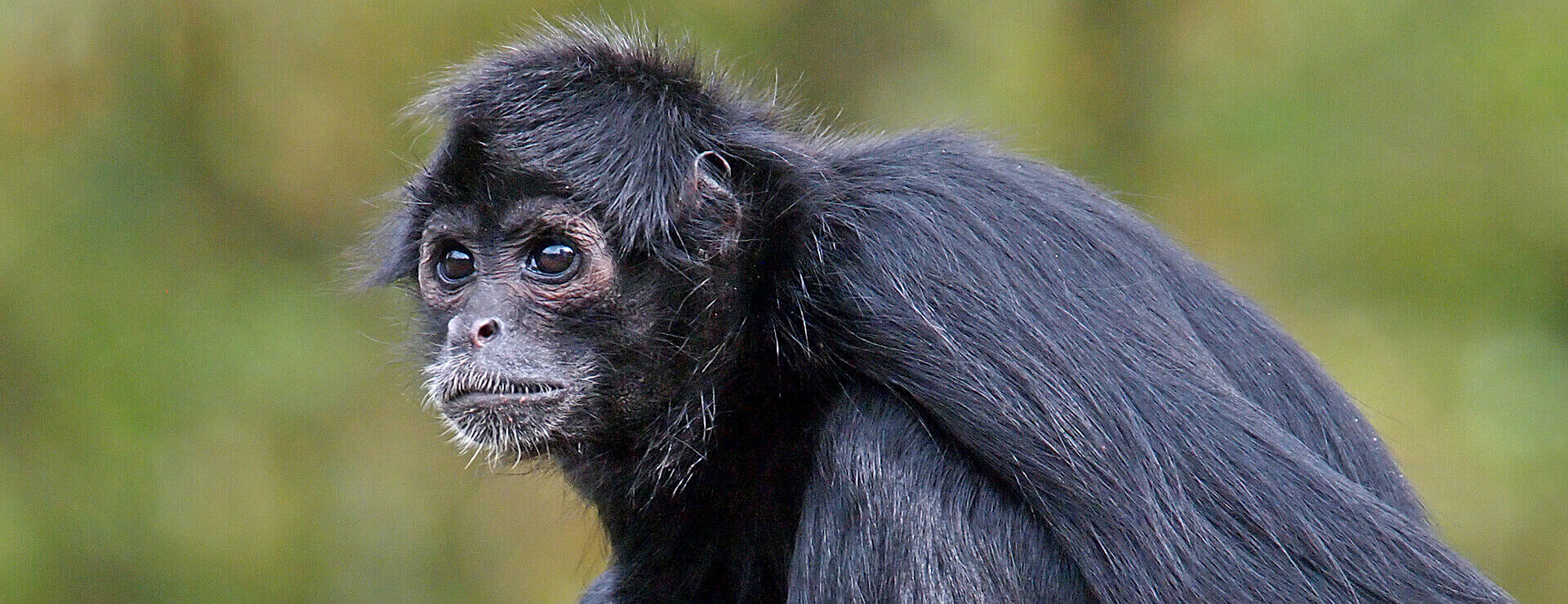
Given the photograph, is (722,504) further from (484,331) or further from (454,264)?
(454,264)

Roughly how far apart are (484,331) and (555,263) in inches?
13.6

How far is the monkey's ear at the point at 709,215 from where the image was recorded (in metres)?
5.22

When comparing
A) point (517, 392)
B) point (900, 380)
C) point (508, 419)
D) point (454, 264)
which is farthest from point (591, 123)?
point (900, 380)

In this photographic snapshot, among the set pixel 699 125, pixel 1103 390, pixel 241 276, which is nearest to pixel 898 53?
pixel 241 276

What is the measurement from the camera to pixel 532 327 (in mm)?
5090

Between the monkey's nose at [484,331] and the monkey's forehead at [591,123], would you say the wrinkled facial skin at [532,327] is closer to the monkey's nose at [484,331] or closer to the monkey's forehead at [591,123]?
the monkey's nose at [484,331]

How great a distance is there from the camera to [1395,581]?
14.5 ft

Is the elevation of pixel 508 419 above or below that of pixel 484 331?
below

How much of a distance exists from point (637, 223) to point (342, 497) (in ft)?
21.6

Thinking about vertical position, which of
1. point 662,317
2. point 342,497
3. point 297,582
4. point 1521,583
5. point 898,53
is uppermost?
point 898,53

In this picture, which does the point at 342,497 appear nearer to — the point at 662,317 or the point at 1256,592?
the point at 662,317

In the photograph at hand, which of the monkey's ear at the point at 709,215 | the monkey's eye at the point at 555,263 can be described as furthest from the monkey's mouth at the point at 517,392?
the monkey's ear at the point at 709,215

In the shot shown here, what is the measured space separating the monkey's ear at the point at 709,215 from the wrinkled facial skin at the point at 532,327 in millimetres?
330

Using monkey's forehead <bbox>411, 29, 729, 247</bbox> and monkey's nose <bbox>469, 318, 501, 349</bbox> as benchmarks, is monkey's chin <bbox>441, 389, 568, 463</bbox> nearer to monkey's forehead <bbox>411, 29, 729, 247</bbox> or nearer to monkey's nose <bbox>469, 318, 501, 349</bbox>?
monkey's nose <bbox>469, 318, 501, 349</bbox>
